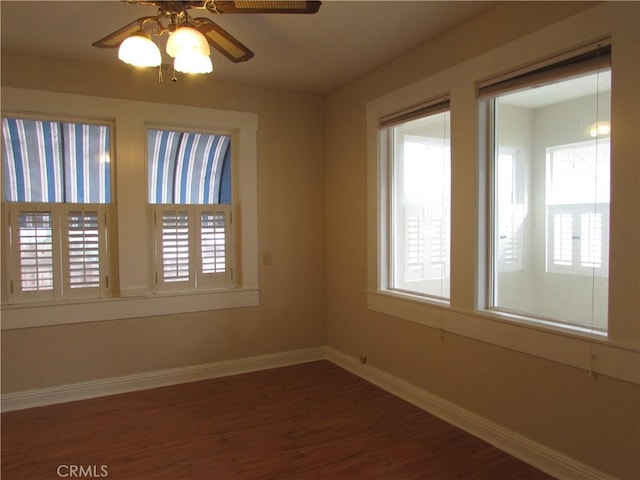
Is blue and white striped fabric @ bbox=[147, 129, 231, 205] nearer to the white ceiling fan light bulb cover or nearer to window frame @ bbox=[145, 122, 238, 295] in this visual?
window frame @ bbox=[145, 122, 238, 295]

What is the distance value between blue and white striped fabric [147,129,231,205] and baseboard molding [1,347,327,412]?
147cm

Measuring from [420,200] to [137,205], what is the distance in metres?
2.28

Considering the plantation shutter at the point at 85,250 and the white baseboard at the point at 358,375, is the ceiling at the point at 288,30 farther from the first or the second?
the white baseboard at the point at 358,375

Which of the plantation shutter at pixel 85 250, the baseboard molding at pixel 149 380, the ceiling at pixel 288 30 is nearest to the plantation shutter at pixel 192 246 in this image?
the plantation shutter at pixel 85 250

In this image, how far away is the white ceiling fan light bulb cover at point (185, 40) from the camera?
1.89 meters

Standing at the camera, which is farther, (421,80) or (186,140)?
(186,140)

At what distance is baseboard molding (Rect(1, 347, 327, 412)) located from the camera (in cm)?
333

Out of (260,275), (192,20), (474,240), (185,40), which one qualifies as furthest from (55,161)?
(474,240)

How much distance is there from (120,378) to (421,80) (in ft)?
10.8

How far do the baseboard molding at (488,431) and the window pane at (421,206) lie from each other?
742 millimetres

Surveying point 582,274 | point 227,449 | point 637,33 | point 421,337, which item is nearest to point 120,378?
point 227,449

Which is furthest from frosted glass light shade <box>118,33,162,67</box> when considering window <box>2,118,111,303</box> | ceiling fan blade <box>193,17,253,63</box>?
window <box>2,118,111,303</box>

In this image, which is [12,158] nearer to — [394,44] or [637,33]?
[394,44]

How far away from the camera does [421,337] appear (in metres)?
3.27
